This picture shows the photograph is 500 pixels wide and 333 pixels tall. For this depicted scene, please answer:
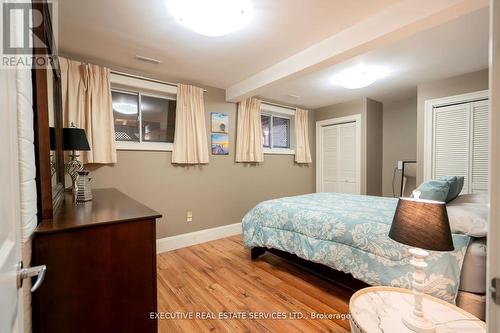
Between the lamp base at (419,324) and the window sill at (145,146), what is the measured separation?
3.02m

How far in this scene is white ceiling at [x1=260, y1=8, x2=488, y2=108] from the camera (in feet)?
7.10

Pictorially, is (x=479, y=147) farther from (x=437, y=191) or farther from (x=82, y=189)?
(x=82, y=189)

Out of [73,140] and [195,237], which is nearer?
[73,140]

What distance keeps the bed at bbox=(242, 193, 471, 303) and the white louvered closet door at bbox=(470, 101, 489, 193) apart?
1468 mm

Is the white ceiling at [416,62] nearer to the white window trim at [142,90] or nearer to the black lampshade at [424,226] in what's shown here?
the white window trim at [142,90]

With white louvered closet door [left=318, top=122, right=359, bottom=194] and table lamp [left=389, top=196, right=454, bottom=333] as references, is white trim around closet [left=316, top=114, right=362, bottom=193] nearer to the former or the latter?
white louvered closet door [left=318, top=122, right=359, bottom=194]

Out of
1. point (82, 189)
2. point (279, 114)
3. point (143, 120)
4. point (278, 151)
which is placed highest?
point (279, 114)

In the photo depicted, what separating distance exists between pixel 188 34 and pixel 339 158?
3.69 meters

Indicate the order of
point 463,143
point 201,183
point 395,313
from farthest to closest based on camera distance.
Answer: point 201,183 < point 463,143 < point 395,313

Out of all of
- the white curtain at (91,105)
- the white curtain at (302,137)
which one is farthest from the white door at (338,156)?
the white curtain at (91,105)

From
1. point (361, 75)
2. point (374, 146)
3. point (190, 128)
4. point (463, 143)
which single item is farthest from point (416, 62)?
point (190, 128)

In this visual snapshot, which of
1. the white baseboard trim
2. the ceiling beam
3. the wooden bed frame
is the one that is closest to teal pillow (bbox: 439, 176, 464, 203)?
the wooden bed frame

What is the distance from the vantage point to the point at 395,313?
3.92 feet

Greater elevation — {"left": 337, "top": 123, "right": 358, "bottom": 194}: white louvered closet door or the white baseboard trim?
{"left": 337, "top": 123, "right": 358, "bottom": 194}: white louvered closet door
